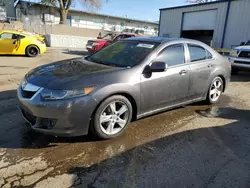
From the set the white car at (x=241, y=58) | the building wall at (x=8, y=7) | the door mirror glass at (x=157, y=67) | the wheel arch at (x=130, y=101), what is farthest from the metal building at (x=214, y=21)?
the building wall at (x=8, y=7)

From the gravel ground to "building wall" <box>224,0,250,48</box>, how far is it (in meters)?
14.0

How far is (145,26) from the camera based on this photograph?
46844 millimetres

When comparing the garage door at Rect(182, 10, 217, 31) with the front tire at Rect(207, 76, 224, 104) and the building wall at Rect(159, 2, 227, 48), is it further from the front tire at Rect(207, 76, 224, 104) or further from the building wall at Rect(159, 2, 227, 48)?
the front tire at Rect(207, 76, 224, 104)

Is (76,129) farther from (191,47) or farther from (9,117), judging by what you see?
(191,47)

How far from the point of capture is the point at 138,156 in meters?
2.84

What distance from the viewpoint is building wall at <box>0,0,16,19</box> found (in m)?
→ 30.7

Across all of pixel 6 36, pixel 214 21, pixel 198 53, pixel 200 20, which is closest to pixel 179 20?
pixel 200 20

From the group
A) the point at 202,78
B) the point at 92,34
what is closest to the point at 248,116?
the point at 202,78

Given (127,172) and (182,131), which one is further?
(182,131)

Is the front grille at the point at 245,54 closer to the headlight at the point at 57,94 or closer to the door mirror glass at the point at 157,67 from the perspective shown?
the door mirror glass at the point at 157,67

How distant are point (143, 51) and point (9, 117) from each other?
2692 mm

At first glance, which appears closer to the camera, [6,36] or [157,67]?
[157,67]

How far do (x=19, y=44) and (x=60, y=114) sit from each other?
11.0 meters

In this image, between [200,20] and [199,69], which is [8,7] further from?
[199,69]
